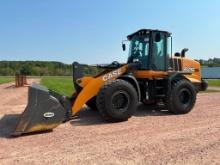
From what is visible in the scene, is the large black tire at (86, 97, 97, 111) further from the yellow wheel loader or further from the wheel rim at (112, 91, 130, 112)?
the wheel rim at (112, 91, 130, 112)

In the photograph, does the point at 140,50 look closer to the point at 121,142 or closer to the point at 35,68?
the point at 121,142

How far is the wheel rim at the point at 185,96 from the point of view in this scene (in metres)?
12.2

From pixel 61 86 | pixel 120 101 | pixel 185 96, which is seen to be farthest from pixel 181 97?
pixel 61 86

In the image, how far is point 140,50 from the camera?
476 inches

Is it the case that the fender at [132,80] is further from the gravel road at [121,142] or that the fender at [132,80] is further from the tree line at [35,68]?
the tree line at [35,68]

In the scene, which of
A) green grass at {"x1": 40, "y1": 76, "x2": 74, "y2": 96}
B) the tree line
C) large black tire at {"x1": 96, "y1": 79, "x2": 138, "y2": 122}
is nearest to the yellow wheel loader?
large black tire at {"x1": 96, "y1": 79, "x2": 138, "y2": 122}

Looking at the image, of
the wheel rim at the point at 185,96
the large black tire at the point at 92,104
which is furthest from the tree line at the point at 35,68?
the wheel rim at the point at 185,96

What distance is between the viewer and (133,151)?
7105 millimetres

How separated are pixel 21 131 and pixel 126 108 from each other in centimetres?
318

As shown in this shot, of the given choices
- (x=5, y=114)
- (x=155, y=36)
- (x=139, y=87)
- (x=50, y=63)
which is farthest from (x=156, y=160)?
(x=50, y=63)

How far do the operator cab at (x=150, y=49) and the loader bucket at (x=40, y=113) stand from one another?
3617 millimetres

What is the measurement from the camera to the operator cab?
1179cm

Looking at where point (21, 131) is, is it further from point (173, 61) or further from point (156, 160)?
point (173, 61)

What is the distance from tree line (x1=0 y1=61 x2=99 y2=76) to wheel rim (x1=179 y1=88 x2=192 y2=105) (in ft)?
257
